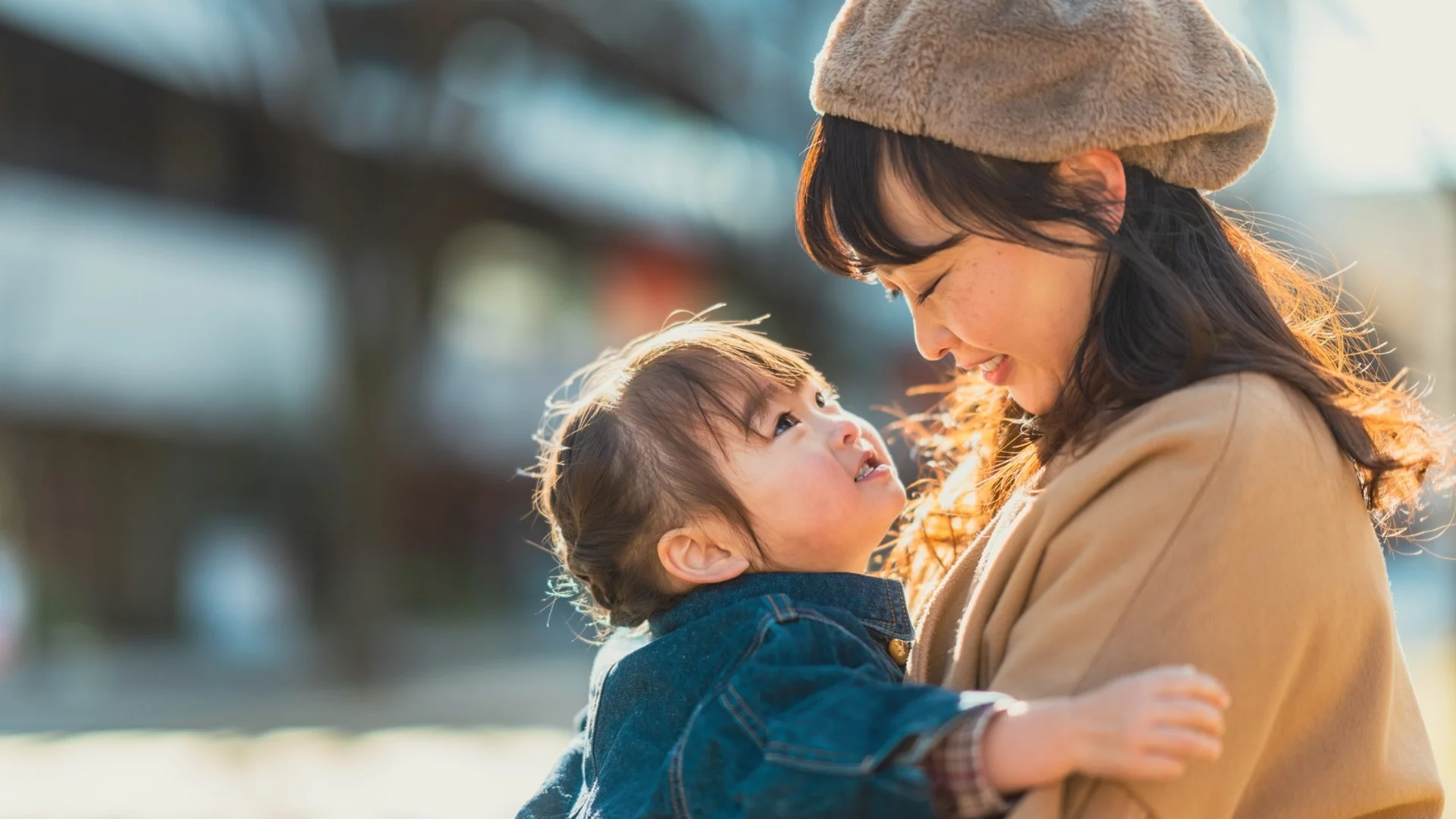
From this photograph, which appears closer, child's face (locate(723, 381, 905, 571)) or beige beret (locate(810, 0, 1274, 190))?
beige beret (locate(810, 0, 1274, 190))

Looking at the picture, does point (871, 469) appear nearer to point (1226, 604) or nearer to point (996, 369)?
point (996, 369)

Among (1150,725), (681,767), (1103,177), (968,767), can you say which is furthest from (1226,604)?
(681,767)

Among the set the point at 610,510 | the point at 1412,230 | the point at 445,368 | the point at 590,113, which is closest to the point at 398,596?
the point at 445,368

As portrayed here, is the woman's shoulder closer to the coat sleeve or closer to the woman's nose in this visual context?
the coat sleeve

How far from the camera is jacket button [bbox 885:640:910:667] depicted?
200 cm

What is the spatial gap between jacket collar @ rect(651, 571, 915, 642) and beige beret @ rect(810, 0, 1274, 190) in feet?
2.14

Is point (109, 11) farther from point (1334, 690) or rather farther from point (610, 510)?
point (1334, 690)

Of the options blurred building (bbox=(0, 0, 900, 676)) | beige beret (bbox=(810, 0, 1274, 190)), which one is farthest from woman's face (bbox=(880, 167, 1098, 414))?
blurred building (bbox=(0, 0, 900, 676))

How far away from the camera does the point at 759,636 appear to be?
1.77 metres

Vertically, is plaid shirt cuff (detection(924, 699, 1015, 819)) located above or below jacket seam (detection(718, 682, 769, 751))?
above

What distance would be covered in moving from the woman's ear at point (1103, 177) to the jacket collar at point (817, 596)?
621mm

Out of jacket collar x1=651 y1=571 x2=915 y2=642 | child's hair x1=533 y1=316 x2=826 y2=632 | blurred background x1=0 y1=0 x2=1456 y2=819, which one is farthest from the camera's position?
blurred background x1=0 y1=0 x2=1456 y2=819

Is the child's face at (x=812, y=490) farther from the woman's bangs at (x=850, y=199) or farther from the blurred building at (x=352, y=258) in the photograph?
the blurred building at (x=352, y=258)

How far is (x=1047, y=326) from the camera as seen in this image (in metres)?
1.75
